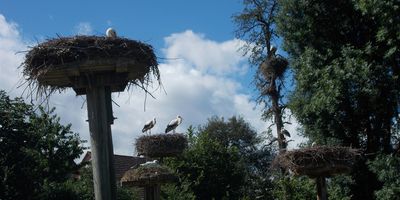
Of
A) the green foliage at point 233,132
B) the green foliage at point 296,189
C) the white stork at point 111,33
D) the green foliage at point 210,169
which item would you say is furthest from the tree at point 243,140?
the white stork at point 111,33

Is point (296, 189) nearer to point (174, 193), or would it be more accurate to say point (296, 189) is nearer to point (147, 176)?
point (174, 193)

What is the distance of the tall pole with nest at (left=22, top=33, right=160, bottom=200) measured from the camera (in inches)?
336

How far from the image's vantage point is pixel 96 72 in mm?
8797

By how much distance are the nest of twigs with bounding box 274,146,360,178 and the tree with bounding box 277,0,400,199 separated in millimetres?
5940

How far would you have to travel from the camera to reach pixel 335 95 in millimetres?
20031

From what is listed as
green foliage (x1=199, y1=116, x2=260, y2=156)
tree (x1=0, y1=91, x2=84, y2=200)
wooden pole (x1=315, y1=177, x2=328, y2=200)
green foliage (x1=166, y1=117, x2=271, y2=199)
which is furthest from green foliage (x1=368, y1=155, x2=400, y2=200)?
green foliage (x1=199, y1=116, x2=260, y2=156)

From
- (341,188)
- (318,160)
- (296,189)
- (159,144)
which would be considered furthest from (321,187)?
(296,189)

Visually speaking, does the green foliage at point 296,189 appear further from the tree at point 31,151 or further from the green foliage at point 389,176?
the tree at point 31,151

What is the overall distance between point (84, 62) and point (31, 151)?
14.0 m

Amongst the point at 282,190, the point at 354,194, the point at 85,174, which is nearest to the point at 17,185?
the point at 85,174

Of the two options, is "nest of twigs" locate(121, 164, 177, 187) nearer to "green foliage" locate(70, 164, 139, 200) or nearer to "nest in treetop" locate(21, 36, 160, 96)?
"nest in treetop" locate(21, 36, 160, 96)

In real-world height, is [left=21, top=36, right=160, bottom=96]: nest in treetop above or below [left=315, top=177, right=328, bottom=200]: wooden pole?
above

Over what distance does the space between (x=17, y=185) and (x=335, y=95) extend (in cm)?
1036

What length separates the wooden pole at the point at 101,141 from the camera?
8.45m
